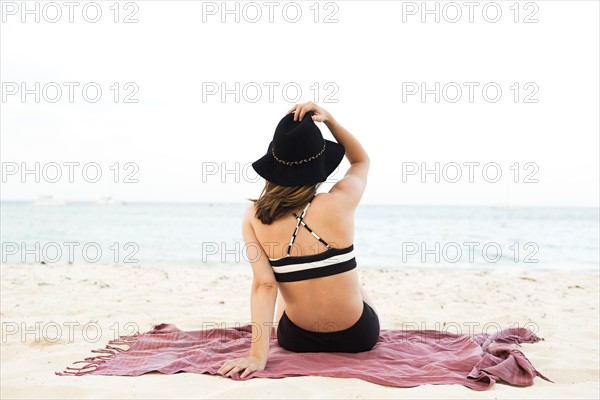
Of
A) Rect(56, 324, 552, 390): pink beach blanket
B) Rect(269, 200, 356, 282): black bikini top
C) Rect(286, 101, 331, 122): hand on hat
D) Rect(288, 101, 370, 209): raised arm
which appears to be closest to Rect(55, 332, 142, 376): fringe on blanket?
Rect(56, 324, 552, 390): pink beach blanket

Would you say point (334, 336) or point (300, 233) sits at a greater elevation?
point (300, 233)

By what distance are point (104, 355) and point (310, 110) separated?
2106 mm

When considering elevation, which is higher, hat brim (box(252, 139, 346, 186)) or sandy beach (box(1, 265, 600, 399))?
hat brim (box(252, 139, 346, 186))

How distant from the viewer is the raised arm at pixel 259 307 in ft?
9.51

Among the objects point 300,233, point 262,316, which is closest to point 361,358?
point 262,316

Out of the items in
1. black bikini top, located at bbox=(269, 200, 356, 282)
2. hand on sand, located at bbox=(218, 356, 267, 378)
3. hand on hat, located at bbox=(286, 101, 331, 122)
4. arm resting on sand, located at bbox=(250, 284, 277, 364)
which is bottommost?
hand on sand, located at bbox=(218, 356, 267, 378)

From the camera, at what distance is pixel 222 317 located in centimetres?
487

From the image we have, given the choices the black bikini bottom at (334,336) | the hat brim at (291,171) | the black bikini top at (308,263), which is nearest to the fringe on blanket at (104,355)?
the black bikini bottom at (334,336)

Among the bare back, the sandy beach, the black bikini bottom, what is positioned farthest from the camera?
the black bikini bottom

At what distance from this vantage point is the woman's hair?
289 cm

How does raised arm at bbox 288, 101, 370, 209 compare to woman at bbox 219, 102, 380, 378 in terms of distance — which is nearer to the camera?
woman at bbox 219, 102, 380, 378

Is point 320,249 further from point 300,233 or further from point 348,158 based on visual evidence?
point 348,158

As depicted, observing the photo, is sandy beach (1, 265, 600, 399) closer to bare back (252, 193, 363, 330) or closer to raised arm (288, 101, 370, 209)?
bare back (252, 193, 363, 330)

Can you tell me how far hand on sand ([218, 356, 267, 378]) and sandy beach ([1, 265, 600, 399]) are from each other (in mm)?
82
